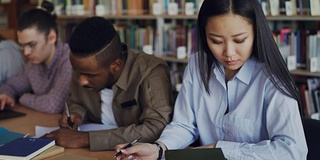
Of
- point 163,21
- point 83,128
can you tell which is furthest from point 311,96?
point 83,128

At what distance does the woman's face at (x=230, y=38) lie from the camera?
1.46m

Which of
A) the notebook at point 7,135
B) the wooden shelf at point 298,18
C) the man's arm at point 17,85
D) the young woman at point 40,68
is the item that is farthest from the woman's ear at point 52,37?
the wooden shelf at point 298,18

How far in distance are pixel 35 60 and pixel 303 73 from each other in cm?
165

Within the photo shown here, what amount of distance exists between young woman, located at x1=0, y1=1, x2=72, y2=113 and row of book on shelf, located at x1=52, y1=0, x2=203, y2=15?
1.15 m

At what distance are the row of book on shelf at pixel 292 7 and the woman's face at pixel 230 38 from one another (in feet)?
4.99

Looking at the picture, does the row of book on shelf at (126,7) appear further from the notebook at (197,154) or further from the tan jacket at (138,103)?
the notebook at (197,154)

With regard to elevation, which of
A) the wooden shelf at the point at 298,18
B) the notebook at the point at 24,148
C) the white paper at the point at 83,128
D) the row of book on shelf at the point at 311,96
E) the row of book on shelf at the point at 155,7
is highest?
the row of book on shelf at the point at 155,7

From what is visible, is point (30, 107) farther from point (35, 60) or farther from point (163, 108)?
point (163, 108)

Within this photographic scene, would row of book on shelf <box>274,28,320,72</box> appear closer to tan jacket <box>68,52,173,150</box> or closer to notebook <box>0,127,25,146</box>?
tan jacket <box>68,52,173,150</box>

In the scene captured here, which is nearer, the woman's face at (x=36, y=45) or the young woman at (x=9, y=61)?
the woman's face at (x=36, y=45)

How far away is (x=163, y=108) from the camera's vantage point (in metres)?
1.85

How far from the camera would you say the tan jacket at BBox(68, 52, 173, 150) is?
1.78 metres

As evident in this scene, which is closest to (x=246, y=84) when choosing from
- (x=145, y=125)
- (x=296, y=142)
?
(x=296, y=142)

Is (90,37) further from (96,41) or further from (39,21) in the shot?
(39,21)
